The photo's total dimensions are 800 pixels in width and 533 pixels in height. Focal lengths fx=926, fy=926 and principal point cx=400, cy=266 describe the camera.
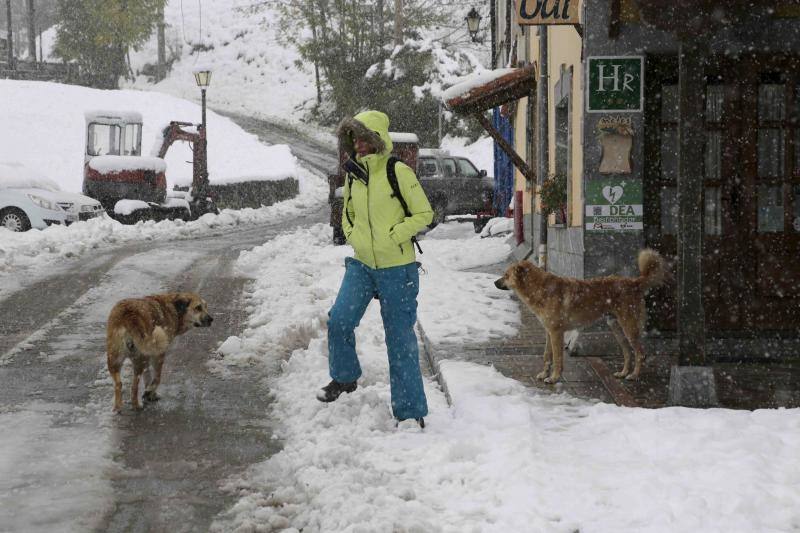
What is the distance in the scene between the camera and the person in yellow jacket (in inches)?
230

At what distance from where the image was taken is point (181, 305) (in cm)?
734

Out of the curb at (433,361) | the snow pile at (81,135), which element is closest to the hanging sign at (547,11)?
the curb at (433,361)

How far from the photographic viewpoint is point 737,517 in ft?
13.0

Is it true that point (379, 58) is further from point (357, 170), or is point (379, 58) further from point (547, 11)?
point (357, 170)

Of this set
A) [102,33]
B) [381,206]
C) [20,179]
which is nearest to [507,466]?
[381,206]

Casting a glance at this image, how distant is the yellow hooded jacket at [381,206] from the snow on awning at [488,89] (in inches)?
293

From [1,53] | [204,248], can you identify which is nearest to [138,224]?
[204,248]

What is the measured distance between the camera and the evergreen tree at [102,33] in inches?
2469

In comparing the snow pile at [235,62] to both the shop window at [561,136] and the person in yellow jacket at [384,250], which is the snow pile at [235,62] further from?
the person in yellow jacket at [384,250]

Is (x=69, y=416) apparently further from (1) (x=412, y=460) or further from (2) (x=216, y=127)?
(2) (x=216, y=127)

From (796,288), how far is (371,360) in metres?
3.82

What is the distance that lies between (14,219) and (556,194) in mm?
14337

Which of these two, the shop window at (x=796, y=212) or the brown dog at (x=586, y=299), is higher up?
the shop window at (x=796, y=212)

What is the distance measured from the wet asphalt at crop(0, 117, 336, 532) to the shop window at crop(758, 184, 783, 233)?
4639 millimetres
